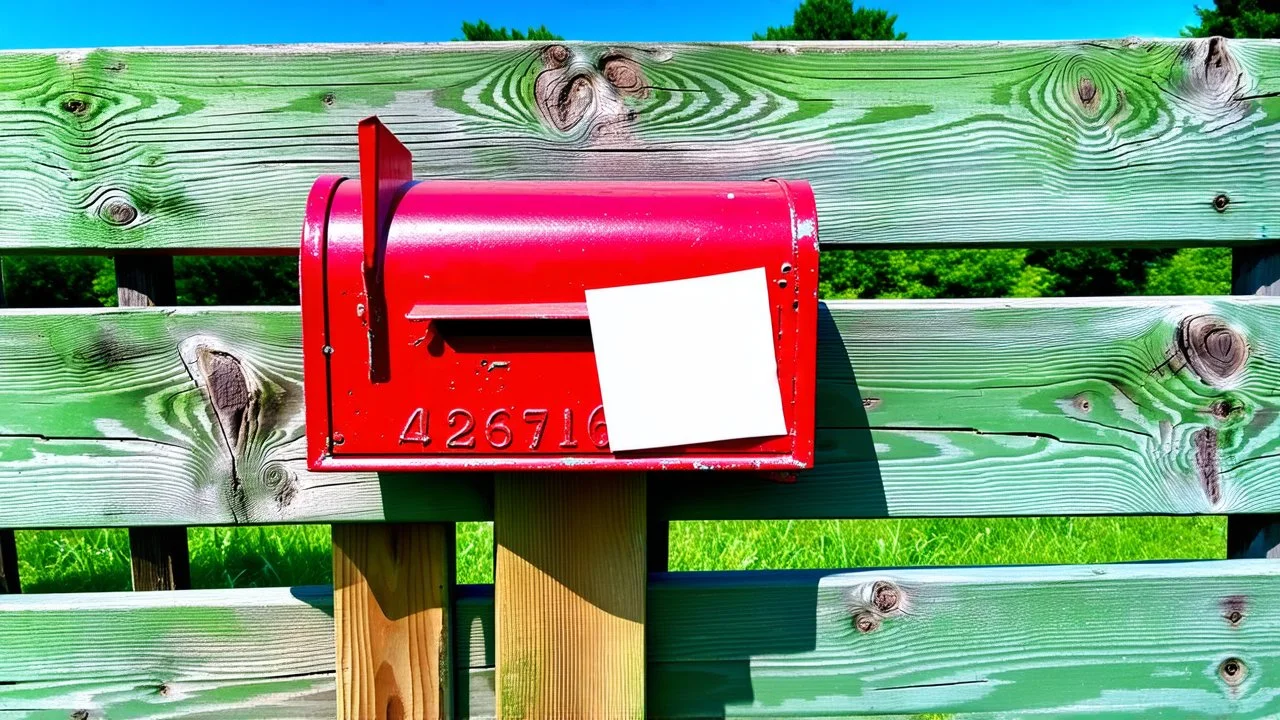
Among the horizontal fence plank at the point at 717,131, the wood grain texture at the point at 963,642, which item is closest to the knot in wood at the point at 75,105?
the horizontal fence plank at the point at 717,131

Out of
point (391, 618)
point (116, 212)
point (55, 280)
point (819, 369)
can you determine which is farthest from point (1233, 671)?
point (55, 280)

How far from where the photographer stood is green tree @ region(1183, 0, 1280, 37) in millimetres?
9320

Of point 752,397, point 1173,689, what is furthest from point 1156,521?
point 752,397

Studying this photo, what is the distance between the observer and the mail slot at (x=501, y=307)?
33.3 inches

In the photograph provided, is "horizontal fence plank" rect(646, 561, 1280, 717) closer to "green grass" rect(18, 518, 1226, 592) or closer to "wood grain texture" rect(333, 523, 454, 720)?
"wood grain texture" rect(333, 523, 454, 720)

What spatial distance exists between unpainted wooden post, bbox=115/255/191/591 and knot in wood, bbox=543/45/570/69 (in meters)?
0.64

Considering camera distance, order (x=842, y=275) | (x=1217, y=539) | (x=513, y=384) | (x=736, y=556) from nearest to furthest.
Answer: (x=513, y=384), (x=736, y=556), (x=1217, y=539), (x=842, y=275)

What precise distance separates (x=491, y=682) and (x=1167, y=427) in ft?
3.53

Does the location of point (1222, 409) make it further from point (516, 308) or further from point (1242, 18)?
point (1242, 18)

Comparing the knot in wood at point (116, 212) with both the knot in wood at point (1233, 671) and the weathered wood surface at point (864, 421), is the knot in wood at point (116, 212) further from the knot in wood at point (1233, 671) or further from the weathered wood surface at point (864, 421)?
the knot in wood at point (1233, 671)

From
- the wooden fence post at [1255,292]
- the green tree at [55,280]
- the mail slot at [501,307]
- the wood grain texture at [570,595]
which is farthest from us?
the green tree at [55,280]

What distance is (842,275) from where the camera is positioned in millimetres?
6734

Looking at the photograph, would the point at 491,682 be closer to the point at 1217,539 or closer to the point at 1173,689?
the point at 1173,689

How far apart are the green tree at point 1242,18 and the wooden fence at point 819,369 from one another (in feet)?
35.8
